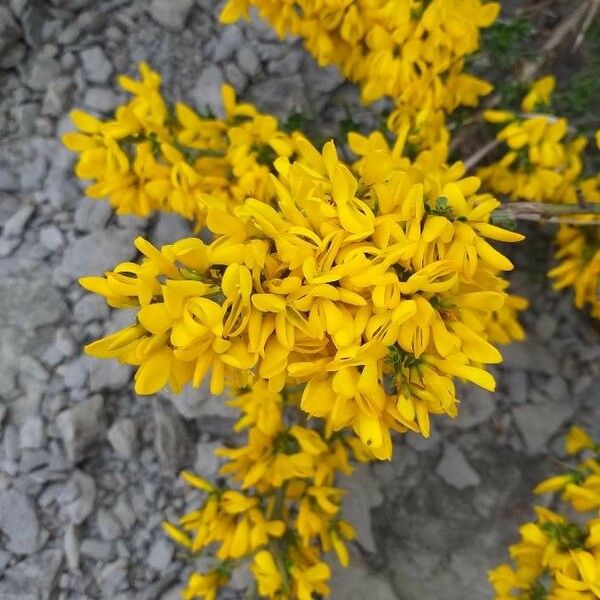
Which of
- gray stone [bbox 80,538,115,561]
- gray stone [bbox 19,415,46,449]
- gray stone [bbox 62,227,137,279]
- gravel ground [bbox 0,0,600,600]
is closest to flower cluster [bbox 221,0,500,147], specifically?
gravel ground [bbox 0,0,600,600]

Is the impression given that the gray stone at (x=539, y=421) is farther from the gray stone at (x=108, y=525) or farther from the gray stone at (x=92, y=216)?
the gray stone at (x=92, y=216)

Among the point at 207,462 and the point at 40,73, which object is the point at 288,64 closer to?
the point at 40,73

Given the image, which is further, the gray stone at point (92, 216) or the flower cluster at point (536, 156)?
the gray stone at point (92, 216)

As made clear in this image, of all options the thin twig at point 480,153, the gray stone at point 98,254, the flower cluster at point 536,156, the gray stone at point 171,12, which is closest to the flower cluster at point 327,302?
the flower cluster at point 536,156

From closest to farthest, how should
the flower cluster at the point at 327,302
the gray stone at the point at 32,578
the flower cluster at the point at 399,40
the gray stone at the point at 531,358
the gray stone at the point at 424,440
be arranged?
the flower cluster at the point at 327,302 < the flower cluster at the point at 399,40 < the gray stone at the point at 32,578 < the gray stone at the point at 424,440 < the gray stone at the point at 531,358

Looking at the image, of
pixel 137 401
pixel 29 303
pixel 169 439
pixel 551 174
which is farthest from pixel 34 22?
pixel 551 174

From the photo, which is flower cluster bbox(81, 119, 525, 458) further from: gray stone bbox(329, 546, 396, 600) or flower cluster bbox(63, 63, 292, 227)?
gray stone bbox(329, 546, 396, 600)
